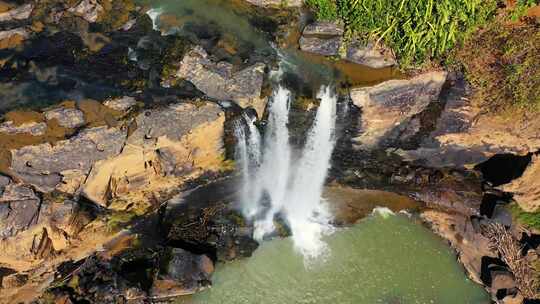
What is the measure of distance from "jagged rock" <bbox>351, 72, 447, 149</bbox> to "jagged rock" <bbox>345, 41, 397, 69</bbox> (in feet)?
3.34

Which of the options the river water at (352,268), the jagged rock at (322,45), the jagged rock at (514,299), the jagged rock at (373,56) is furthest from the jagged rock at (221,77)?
the jagged rock at (514,299)

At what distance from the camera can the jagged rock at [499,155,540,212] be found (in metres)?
20.8

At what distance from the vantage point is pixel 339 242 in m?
21.8

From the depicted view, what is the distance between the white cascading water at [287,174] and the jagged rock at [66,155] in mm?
5117

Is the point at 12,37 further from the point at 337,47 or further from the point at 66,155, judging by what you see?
the point at 337,47

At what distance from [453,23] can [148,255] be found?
15.3m

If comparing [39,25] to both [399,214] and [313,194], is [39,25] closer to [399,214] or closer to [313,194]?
[313,194]

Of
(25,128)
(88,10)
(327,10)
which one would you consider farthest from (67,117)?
(327,10)

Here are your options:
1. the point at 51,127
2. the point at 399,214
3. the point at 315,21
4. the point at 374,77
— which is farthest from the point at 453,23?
the point at 51,127

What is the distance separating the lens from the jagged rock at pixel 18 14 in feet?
74.8

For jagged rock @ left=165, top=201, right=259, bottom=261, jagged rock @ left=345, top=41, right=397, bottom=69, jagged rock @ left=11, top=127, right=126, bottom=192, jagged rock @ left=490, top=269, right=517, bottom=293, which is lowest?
jagged rock @ left=490, top=269, right=517, bottom=293

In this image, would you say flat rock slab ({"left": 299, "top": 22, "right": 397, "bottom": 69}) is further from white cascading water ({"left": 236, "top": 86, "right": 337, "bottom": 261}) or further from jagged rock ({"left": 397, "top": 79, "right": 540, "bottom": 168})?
jagged rock ({"left": 397, "top": 79, "right": 540, "bottom": 168})

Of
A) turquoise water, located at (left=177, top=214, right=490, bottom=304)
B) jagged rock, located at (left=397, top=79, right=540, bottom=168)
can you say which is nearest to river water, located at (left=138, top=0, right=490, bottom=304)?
turquoise water, located at (left=177, top=214, right=490, bottom=304)

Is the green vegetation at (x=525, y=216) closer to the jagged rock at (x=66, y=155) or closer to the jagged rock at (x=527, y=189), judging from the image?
the jagged rock at (x=527, y=189)
